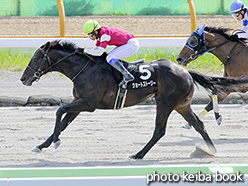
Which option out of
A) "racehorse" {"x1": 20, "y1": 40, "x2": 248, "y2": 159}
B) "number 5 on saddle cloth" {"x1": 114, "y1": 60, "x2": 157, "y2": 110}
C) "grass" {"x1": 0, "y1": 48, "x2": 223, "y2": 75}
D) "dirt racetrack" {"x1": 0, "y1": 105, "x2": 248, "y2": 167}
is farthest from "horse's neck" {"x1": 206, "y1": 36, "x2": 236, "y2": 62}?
"grass" {"x1": 0, "y1": 48, "x2": 223, "y2": 75}

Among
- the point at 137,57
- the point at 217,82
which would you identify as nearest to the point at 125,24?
the point at 137,57

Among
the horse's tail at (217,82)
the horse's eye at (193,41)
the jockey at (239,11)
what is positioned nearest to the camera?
the horse's tail at (217,82)

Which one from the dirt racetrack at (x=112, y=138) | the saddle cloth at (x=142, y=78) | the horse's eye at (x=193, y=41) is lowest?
the dirt racetrack at (x=112, y=138)

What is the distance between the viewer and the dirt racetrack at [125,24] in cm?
1335

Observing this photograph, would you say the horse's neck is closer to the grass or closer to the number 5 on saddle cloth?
the number 5 on saddle cloth

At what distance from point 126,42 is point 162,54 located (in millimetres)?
4909

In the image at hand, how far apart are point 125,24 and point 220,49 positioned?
23.0 feet

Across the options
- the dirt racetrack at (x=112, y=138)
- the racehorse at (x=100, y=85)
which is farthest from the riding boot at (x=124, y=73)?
the dirt racetrack at (x=112, y=138)

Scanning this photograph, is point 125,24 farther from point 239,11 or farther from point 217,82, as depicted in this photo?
point 217,82

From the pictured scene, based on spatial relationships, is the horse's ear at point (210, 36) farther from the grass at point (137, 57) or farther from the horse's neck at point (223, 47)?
the grass at point (137, 57)

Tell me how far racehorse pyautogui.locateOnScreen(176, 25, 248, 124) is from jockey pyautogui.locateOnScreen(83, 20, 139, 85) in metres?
1.46

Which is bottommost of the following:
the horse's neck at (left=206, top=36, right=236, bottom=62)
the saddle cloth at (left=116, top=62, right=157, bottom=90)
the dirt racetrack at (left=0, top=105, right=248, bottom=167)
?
the dirt racetrack at (left=0, top=105, right=248, bottom=167)

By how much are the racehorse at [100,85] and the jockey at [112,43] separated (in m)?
0.13

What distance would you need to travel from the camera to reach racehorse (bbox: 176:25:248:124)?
755cm
